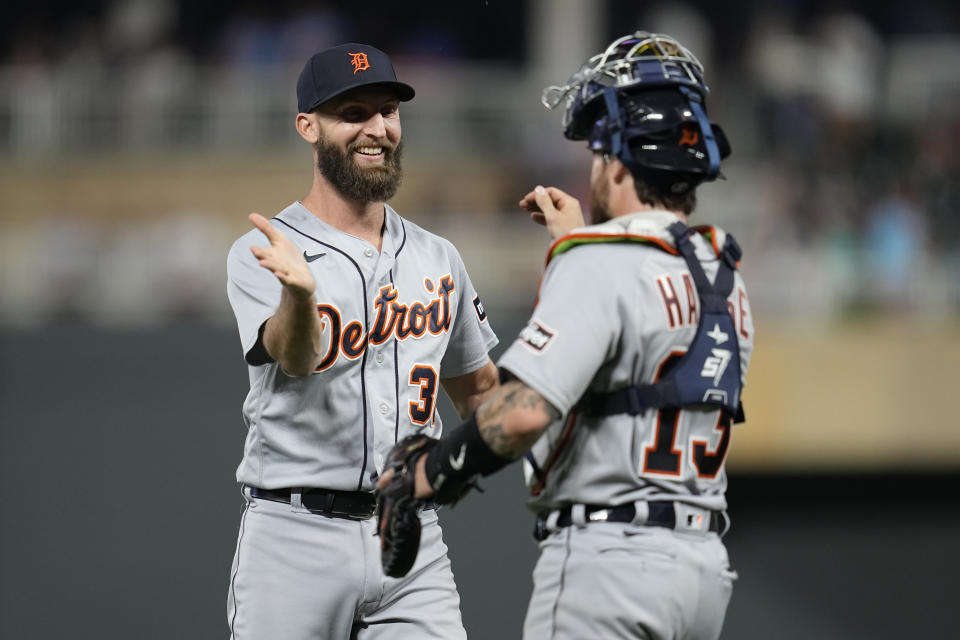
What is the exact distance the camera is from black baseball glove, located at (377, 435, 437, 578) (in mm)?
3229

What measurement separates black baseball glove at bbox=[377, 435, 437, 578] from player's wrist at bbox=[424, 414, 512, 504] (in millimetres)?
76

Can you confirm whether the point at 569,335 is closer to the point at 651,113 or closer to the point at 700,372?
the point at 700,372

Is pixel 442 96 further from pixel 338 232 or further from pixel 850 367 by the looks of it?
pixel 338 232

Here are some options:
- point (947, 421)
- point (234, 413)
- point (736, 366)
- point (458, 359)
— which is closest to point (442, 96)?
point (234, 413)

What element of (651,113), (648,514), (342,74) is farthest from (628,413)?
(342,74)

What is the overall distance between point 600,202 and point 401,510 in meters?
0.93

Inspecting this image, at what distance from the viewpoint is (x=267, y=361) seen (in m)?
3.63

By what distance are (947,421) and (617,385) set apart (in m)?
5.83

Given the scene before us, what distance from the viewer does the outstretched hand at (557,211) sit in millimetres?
3732

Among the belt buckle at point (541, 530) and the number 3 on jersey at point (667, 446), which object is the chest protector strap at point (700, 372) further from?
the belt buckle at point (541, 530)

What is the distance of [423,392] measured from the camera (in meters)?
3.87

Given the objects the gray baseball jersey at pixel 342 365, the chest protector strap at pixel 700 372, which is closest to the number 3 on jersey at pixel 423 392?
the gray baseball jersey at pixel 342 365

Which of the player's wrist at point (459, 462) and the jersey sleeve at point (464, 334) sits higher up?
the jersey sleeve at point (464, 334)

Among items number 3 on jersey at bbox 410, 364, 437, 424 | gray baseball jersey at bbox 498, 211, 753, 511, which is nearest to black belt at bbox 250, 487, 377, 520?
number 3 on jersey at bbox 410, 364, 437, 424
